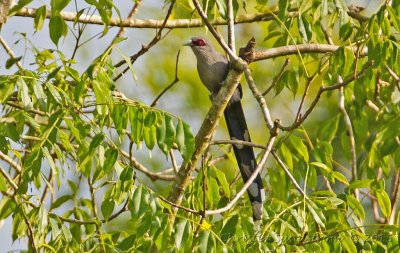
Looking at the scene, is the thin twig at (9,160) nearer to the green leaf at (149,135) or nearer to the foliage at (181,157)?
the foliage at (181,157)

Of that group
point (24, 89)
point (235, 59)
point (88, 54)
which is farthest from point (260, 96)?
point (88, 54)

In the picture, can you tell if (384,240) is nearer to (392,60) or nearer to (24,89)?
(392,60)

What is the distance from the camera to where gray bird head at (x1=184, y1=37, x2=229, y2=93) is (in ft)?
17.3

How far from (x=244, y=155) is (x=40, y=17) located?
52.2 inches

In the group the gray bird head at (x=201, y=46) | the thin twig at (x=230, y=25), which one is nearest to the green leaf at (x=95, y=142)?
the thin twig at (x=230, y=25)

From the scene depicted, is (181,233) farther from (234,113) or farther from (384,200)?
(234,113)

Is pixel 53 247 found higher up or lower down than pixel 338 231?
lower down

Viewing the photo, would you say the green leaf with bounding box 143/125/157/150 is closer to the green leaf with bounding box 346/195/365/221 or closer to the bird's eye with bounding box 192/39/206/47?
the green leaf with bounding box 346/195/365/221

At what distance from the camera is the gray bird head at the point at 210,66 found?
5.28 metres

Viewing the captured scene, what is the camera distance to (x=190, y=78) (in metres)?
7.91

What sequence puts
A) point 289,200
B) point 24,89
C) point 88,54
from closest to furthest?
point 24,89 < point 289,200 < point 88,54

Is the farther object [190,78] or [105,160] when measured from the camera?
[190,78]

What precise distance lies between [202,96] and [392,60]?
13.5 feet

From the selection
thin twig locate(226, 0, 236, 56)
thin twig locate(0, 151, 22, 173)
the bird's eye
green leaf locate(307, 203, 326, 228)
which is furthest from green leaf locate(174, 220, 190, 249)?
the bird's eye
